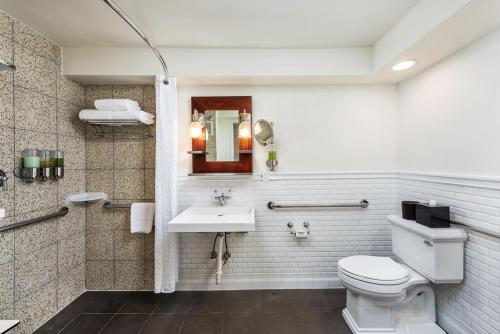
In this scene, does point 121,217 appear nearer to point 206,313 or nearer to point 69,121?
point 69,121

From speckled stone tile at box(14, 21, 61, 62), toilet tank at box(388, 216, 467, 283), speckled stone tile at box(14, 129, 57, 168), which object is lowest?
toilet tank at box(388, 216, 467, 283)

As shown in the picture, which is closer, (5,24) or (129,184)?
(5,24)

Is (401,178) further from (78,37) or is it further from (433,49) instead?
(78,37)

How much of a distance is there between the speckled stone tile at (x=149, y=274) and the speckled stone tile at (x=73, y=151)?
1.20 m

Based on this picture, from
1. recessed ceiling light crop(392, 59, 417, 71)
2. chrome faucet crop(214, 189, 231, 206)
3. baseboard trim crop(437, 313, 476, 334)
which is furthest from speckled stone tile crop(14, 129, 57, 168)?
baseboard trim crop(437, 313, 476, 334)

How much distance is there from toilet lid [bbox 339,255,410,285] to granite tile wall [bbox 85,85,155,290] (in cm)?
194

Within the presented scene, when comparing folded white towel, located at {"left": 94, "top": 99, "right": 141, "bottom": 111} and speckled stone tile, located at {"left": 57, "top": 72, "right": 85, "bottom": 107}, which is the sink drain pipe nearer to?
folded white towel, located at {"left": 94, "top": 99, "right": 141, "bottom": 111}

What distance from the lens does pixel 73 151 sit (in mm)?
2314

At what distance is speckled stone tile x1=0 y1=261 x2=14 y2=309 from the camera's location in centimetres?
167

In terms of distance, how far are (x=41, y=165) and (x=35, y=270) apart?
2.78 ft

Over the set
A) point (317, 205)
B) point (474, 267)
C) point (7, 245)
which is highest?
point (317, 205)

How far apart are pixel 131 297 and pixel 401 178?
9.83 feet

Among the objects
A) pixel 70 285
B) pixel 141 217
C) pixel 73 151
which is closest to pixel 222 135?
pixel 141 217

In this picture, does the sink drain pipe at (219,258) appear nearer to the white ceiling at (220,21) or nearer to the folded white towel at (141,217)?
the folded white towel at (141,217)
